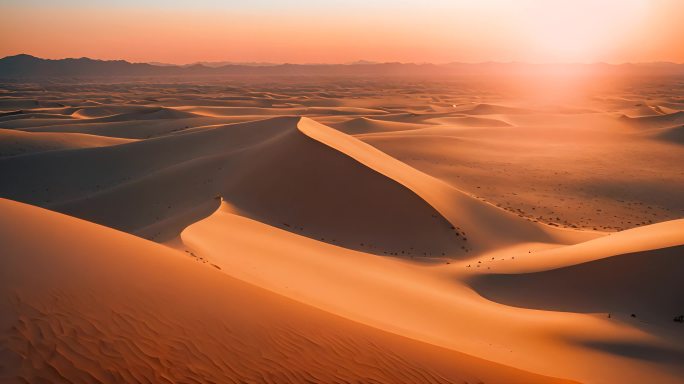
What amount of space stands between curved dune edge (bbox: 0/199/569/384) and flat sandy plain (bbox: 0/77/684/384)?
3 centimetres

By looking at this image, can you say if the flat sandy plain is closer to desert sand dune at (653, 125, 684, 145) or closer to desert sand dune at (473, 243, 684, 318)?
desert sand dune at (473, 243, 684, 318)

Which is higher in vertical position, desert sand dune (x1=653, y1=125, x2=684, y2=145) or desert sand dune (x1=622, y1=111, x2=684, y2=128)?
desert sand dune (x1=622, y1=111, x2=684, y2=128)

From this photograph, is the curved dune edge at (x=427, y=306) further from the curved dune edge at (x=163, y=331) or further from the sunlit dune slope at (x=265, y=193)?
the sunlit dune slope at (x=265, y=193)

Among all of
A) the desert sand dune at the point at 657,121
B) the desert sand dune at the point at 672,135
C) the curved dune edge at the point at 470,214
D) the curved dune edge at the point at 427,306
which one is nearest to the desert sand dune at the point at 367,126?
the desert sand dune at the point at 672,135

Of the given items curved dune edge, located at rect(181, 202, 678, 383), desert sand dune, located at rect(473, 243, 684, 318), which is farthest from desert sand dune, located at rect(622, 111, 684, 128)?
curved dune edge, located at rect(181, 202, 678, 383)

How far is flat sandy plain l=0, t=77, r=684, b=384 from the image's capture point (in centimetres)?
578

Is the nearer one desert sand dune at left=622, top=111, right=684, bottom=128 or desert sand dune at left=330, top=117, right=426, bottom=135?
desert sand dune at left=330, top=117, right=426, bottom=135

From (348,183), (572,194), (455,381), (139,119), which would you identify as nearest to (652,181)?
(572,194)

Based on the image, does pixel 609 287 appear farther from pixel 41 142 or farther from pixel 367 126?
pixel 367 126

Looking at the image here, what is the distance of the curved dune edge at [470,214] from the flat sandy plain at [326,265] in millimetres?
112

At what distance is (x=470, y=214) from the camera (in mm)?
20125

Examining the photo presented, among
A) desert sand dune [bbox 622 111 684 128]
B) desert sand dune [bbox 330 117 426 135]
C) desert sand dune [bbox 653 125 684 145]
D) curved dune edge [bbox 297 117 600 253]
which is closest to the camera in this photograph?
curved dune edge [bbox 297 117 600 253]

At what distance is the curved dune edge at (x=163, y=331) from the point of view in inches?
200

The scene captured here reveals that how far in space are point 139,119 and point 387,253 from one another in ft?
136
